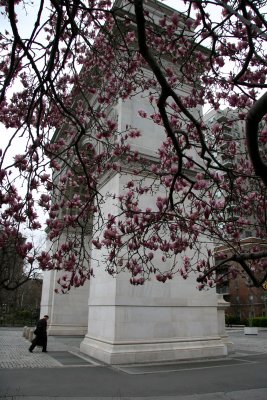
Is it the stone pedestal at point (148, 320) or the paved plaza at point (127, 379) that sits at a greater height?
the stone pedestal at point (148, 320)

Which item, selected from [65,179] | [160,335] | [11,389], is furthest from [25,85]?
[160,335]

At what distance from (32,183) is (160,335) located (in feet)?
29.4

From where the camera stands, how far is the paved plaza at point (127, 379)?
788 cm

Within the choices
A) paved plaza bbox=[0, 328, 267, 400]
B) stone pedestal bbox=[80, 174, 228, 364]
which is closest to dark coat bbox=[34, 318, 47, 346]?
paved plaza bbox=[0, 328, 267, 400]

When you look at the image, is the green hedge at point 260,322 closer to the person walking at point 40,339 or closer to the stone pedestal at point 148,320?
the stone pedestal at point 148,320

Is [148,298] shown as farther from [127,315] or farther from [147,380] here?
[147,380]

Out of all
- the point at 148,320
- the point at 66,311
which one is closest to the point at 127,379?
the point at 148,320

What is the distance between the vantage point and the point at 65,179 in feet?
28.8

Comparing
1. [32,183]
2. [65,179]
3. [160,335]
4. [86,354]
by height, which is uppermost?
[65,179]

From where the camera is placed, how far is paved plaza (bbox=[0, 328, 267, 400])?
788cm

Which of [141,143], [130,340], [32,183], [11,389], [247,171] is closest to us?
[32,183]

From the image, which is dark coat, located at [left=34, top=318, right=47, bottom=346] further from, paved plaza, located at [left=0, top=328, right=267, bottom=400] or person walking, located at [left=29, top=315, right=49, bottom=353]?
paved plaza, located at [left=0, top=328, right=267, bottom=400]

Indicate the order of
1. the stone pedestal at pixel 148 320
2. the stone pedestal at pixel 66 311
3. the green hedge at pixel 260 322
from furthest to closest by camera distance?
the green hedge at pixel 260 322 → the stone pedestal at pixel 66 311 → the stone pedestal at pixel 148 320

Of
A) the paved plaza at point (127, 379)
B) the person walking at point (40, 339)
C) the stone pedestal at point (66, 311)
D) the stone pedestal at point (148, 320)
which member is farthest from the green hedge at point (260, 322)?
the person walking at point (40, 339)
